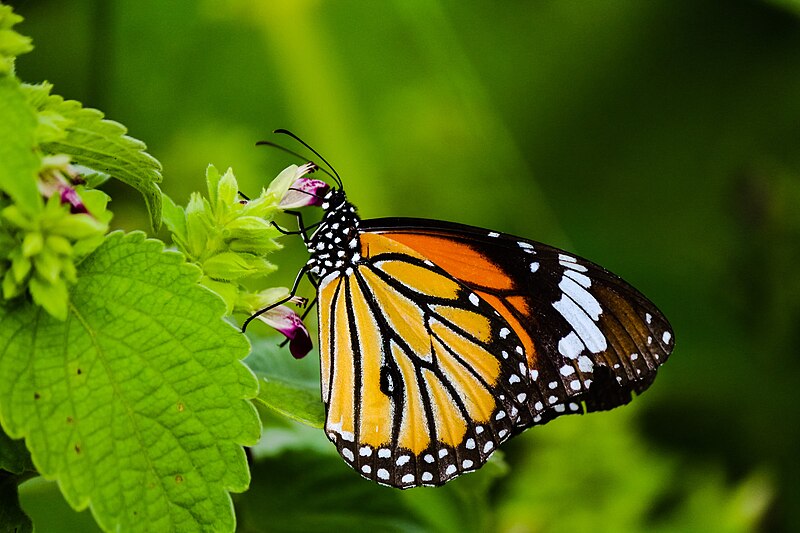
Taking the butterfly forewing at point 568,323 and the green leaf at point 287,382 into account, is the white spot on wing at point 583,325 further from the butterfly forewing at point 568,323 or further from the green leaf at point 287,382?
the green leaf at point 287,382

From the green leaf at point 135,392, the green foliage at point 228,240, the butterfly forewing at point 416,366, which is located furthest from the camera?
the butterfly forewing at point 416,366

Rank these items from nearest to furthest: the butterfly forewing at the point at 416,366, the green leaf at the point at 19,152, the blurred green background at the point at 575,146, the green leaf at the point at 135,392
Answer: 1. the green leaf at the point at 19,152
2. the green leaf at the point at 135,392
3. the butterfly forewing at the point at 416,366
4. the blurred green background at the point at 575,146

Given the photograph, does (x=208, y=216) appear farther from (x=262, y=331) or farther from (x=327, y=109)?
(x=327, y=109)

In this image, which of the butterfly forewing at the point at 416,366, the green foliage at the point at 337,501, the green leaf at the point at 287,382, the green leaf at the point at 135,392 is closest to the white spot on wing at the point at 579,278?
the butterfly forewing at the point at 416,366

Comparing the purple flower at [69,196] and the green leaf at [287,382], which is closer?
the purple flower at [69,196]

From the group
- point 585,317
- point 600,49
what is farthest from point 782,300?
point 585,317

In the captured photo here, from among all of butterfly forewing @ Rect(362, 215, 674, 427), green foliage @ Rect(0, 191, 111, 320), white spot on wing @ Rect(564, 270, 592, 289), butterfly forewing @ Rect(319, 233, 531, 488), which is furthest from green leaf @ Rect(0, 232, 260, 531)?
white spot on wing @ Rect(564, 270, 592, 289)

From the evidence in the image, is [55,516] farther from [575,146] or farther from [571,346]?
[575,146]

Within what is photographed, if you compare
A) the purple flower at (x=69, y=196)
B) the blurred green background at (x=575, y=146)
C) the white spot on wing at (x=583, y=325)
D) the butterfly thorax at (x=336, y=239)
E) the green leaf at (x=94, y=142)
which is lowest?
the purple flower at (x=69, y=196)
